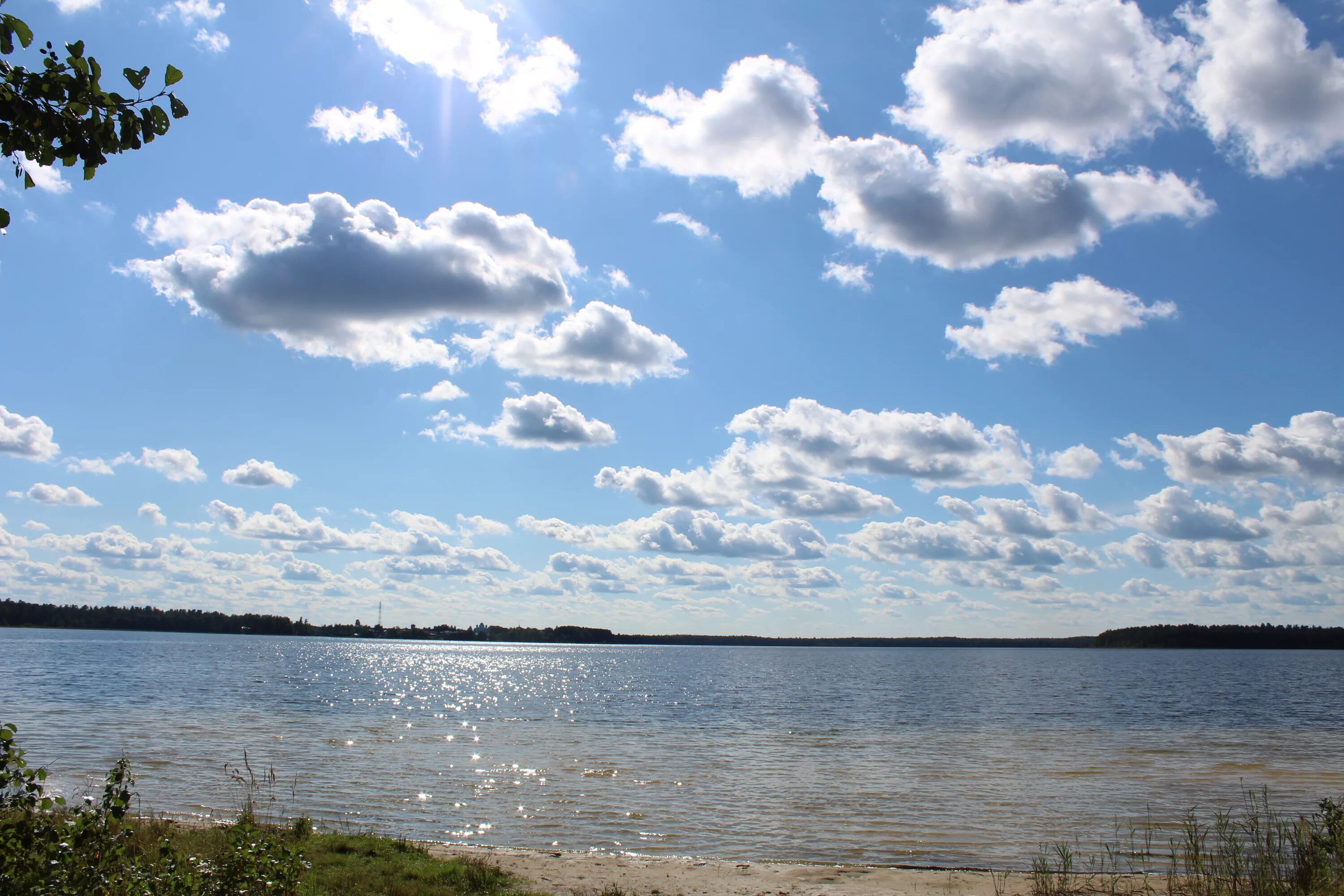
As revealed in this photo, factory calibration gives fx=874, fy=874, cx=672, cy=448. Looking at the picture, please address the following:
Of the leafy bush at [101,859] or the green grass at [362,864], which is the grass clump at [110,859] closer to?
the leafy bush at [101,859]

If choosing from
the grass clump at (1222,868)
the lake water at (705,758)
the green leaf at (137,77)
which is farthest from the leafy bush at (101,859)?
the lake water at (705,758)

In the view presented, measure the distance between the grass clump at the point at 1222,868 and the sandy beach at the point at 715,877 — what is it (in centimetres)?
141

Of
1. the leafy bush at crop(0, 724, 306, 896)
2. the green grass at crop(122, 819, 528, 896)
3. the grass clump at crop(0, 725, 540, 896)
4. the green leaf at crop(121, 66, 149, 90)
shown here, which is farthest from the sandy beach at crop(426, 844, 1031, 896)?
the green leaf at crop(121, 66, 149, 90)

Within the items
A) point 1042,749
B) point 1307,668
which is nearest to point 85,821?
point 1042,749

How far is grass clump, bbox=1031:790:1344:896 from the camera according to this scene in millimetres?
13359

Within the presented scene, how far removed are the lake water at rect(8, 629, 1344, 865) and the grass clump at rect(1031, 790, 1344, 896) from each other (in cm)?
266

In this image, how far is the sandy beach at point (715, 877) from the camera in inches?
677

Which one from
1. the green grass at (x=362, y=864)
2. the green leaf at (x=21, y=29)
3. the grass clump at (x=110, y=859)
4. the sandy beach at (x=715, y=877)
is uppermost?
the green leaf at (x=21, y=29)

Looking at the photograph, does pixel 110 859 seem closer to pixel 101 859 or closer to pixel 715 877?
pixel 101 859

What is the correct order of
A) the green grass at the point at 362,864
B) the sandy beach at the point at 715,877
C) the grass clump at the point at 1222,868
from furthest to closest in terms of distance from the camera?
the sandy beach at the point at 715,877 < the green grass at the point at 362,864 < the grass clump at the point at 1222,868

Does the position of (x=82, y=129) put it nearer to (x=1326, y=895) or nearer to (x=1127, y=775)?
(x=1326, y=895)

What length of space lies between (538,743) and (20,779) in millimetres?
38213

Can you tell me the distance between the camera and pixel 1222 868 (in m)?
15.0

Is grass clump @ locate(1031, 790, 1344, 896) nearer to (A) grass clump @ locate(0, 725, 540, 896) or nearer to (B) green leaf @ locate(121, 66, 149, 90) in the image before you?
(A) grass clump @ locate(0, 725, 540, 896)
